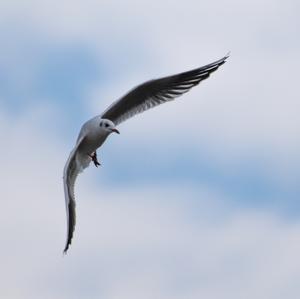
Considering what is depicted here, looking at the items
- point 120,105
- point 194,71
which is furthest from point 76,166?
point 194,71

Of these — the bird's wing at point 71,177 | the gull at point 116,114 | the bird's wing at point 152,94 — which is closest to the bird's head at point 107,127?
the gull at point 116,114

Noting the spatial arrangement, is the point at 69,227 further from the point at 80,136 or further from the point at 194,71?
the point at 194,71

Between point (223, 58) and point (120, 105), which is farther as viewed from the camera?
point (120, 105)

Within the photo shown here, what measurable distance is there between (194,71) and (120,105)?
1.39 meters

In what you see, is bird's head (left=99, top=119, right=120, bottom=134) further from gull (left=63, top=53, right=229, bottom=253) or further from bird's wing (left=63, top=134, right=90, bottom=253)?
bird's wing (left=63, top=134, right=90, bottom=253)

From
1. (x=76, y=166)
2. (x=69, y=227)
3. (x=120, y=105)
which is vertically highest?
(x=120, y=105)

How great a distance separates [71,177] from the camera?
11781mm

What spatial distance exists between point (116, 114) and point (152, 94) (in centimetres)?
72

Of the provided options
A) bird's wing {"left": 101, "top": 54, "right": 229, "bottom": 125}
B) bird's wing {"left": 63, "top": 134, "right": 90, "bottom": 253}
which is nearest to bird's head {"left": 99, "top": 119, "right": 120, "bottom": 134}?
bird's wing {"left": 63, "top": 134, "right": 90, "bottom": 253}

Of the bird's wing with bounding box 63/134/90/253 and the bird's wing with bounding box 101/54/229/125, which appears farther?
the bird's wing with bounding box 101/54/229/125

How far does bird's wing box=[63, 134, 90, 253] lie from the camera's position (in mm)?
11359

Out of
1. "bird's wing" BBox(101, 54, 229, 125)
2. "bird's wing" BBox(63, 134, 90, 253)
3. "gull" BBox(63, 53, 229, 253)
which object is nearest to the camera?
"bird's wing" BBox(63, 134, 90, 253)

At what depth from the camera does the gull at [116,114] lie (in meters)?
11.5

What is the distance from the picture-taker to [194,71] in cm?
1234
